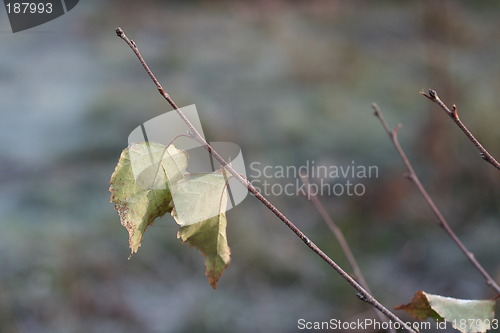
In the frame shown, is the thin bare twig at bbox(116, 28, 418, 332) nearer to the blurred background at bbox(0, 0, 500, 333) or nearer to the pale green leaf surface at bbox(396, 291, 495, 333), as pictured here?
the pale green leaf surface at bbox(396, 291, 495, 333)

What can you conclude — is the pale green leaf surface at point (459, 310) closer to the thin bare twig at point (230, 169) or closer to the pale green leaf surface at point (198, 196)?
the thin bare twig at point (230, 169)

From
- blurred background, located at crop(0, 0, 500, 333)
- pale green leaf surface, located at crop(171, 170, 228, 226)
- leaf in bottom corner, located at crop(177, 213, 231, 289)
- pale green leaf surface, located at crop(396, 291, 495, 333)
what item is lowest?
blurred background, located at crop(0, 0, 500, 333)

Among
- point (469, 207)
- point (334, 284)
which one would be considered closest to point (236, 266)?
point (334, 284)

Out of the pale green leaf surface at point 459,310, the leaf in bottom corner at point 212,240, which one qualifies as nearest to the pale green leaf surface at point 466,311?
the pale green leaf surface at point 459,310

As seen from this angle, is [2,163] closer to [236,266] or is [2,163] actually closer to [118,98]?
[118,98]

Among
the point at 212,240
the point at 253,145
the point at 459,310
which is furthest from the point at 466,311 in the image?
the point at 253,145

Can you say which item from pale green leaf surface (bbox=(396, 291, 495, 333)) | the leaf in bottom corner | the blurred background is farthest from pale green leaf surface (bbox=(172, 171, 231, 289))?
the blurred background

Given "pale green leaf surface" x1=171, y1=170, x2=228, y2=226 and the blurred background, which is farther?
the blurred background
